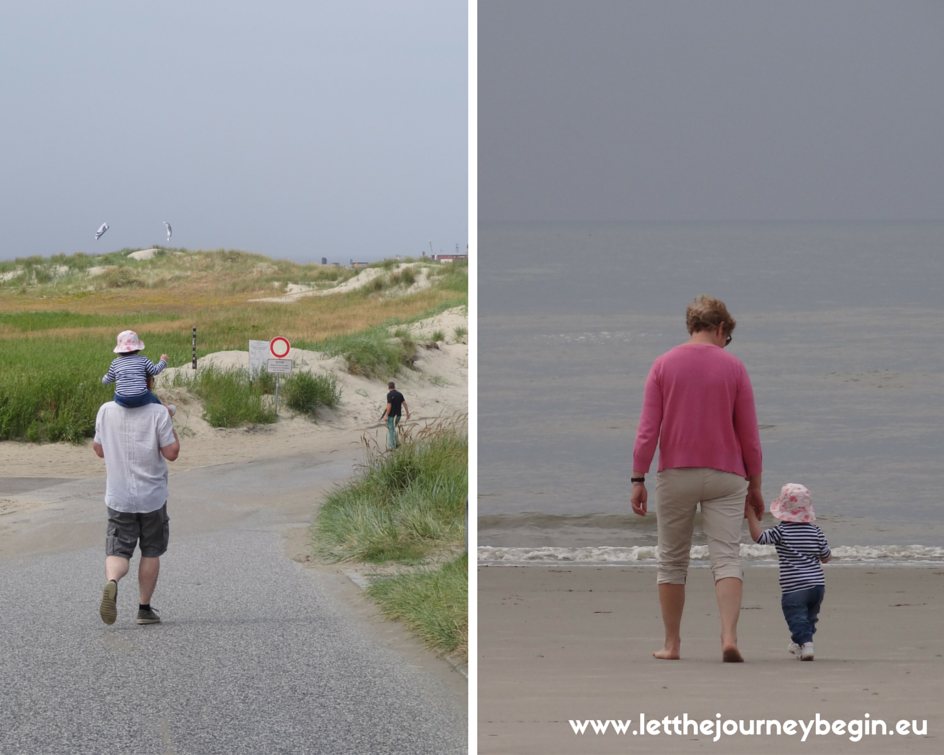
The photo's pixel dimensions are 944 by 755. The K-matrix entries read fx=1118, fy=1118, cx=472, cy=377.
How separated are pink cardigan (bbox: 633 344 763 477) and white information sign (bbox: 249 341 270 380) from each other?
867 inches

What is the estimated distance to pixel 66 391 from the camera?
73.6ft

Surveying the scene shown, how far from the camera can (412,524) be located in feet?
29.2

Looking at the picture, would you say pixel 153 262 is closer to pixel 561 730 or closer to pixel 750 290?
pixel 750 290

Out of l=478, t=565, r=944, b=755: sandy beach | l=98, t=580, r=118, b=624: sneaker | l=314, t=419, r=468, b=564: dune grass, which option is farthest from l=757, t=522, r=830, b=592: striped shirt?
l=314, t=419, r=468, b=564: dune grass

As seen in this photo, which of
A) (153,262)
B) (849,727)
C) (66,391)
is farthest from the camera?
(153,262)

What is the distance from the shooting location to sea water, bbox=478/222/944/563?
10719 millimetres

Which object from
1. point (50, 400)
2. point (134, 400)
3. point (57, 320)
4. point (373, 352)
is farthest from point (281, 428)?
point (57, 320)

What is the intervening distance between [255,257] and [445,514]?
6189 cm

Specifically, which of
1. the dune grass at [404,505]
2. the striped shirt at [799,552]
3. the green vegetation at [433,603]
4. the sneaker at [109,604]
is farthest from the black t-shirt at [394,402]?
the striped shirt at [799,552]

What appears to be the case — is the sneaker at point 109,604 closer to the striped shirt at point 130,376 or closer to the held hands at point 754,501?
the striped shirt at point 130,376

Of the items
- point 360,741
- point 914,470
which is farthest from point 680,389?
point 914,470

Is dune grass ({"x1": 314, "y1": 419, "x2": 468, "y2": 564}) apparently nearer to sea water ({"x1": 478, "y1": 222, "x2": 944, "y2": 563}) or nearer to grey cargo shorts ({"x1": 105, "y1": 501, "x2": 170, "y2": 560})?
sea water ({"x1": 478, "y1": 222, "x2": 944, "y2": 563})

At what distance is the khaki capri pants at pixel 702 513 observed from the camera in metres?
3.57

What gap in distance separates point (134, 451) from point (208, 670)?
1.25 meters
